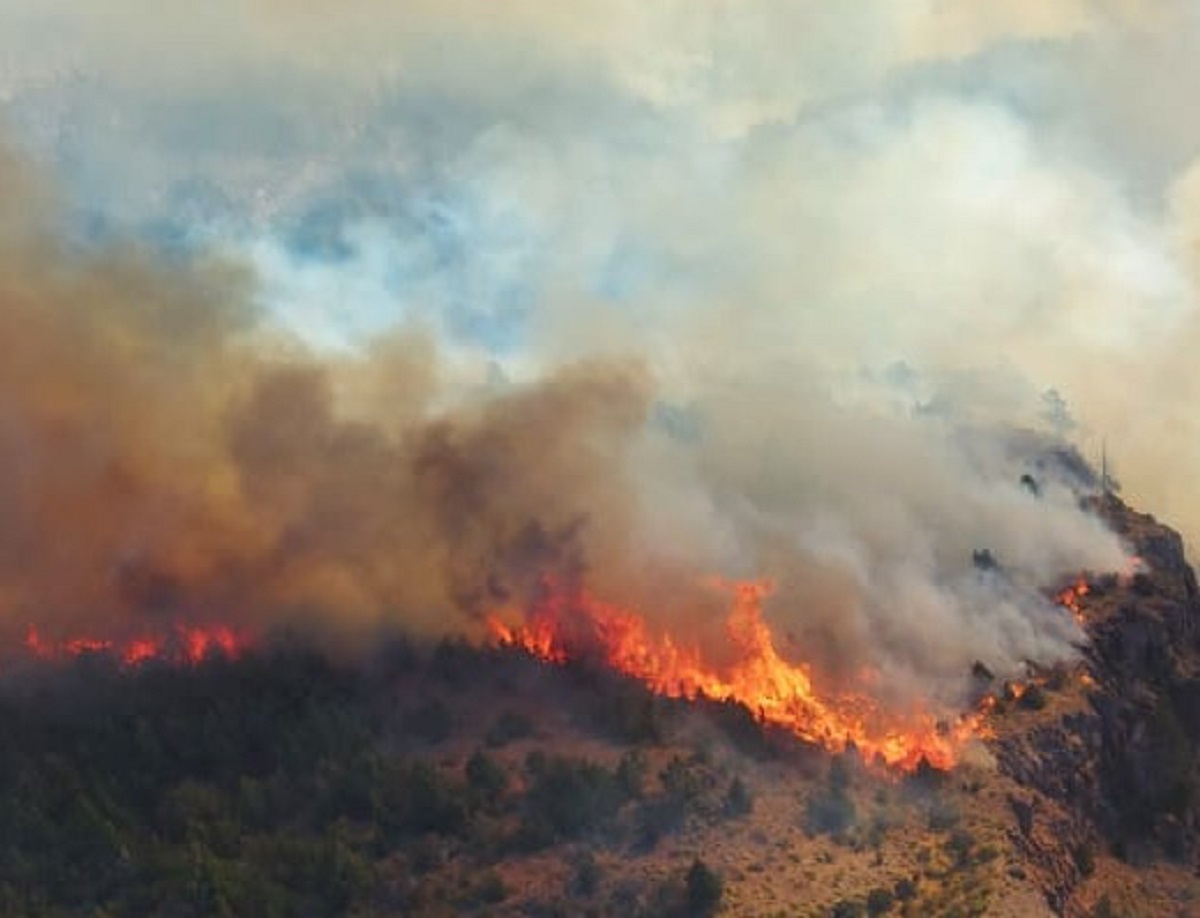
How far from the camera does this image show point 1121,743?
137625mm

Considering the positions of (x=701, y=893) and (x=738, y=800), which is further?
(x=738, y=800)

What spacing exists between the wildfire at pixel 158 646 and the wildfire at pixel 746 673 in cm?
2130

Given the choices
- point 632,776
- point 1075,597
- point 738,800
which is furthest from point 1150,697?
point 632,776

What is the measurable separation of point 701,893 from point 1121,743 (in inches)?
1858

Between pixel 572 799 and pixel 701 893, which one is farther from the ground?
pixel 572 799

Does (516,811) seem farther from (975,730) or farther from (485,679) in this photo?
(975,730)

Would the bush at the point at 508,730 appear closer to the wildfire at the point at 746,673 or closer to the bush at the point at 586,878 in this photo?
the wildfire at the point at 746,673

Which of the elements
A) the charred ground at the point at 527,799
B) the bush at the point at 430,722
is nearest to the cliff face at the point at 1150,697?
the charred ground at the point at 527,799

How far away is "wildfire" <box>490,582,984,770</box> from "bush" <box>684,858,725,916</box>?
73.2 ft

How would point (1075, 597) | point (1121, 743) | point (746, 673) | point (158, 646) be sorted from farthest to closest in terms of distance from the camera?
point (1075, 597) → point (158, 646) → point (1121, 743) → point (746, 673)

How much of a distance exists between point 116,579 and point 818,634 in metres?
56.9

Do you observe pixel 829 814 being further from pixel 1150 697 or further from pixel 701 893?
pixel 1150 697

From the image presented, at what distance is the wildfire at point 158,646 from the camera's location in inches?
5428

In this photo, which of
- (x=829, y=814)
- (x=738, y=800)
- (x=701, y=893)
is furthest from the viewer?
(x=738, y=800)
